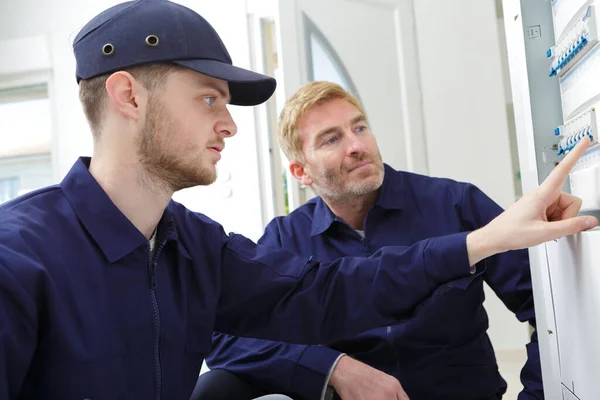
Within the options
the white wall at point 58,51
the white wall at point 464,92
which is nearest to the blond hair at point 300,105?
the white wall at point 464,92

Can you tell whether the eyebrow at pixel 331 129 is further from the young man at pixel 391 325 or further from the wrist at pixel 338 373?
the wrist at pixel 338 373

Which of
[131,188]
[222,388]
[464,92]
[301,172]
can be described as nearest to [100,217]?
[131,188]

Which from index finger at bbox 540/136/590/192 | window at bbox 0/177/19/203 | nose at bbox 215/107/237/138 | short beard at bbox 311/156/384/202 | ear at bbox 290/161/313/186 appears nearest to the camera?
index finger at bbox 540/136/590/192

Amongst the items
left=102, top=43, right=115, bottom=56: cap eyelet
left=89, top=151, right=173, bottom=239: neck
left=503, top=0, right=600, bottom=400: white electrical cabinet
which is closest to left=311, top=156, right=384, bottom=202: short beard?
left=503, top=0, right=600, bottom=400: white electrical cabinet

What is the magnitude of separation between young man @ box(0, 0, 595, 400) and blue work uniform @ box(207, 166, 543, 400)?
23cm

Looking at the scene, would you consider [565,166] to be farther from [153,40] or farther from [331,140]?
[331,140]

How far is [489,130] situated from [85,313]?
2.53 meters

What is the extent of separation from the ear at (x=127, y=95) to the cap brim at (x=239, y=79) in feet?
0.25

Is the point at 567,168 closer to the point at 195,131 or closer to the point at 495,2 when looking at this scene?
the point at 195,131

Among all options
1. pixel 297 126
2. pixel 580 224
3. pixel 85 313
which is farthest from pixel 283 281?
pixel 297 126

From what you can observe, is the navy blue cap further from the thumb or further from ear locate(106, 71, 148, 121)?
the thumb

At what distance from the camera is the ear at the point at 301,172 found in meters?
1.75

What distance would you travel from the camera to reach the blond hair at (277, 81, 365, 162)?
164 centimetres

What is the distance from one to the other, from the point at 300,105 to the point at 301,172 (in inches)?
8.3
